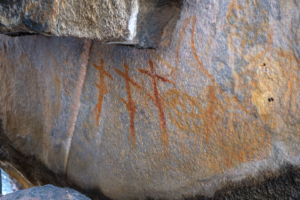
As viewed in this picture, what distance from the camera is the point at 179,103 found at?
115 centimetres

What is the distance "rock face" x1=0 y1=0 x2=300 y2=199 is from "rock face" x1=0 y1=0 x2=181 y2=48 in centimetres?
8

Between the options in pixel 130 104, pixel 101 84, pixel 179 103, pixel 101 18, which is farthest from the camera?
pixel 101 84

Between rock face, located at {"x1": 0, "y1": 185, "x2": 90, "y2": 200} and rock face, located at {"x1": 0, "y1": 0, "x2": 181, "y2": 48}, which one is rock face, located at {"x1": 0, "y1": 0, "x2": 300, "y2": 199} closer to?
rock face, located at {"x1": 0, "y1": 0, "x2": 181, "y2": 48}

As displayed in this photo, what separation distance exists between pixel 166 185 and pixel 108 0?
85 cm

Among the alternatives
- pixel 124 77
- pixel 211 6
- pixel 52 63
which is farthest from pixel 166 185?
pixel 52 63

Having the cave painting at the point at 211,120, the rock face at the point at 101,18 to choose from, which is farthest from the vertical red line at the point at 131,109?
the rock face at the point at 101,18

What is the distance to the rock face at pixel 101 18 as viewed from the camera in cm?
99

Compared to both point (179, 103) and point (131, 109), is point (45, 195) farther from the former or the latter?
point (179, 103)

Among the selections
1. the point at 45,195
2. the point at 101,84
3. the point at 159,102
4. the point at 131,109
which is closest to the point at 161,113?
the point at 159,102

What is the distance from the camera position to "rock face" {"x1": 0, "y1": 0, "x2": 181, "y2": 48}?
39.1 inches

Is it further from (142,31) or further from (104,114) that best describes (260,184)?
(104,114)

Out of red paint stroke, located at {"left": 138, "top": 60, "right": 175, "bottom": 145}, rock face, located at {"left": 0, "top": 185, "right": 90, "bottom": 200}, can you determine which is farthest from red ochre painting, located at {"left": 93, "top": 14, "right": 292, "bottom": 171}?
rock face, located at {"left": 0, "top": 185, "right": 90, "bottom": 200}

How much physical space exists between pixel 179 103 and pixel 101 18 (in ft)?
1.53

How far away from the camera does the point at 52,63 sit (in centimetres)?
177
